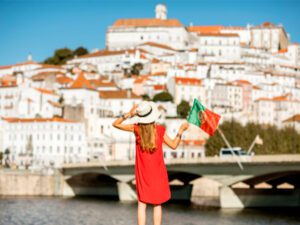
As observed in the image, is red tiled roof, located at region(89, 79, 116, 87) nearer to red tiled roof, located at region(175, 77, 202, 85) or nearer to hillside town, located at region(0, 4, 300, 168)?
hillside town, located at region(0, 4, 300, 168)

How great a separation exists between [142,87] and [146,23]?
36.5 meters

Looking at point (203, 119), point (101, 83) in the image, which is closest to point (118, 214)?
point (203, 119)

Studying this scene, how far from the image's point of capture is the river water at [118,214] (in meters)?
34.8

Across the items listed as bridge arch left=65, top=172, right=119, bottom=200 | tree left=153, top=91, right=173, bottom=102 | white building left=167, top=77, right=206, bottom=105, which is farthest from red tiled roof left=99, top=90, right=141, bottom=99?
bridge arch left=65, top=172, right=119, bottom=200

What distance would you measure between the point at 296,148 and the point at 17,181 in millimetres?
27734

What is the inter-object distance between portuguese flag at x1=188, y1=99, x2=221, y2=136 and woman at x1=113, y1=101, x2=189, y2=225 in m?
0.42

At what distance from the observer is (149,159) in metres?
6.98

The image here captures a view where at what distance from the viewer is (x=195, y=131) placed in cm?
8644

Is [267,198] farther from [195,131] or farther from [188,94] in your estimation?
[188,94]

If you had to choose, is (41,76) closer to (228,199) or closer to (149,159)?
(228,199)

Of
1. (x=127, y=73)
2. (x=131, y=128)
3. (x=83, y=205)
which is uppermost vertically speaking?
(x=127, y=73)

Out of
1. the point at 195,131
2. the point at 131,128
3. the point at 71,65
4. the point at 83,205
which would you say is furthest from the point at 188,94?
the point at 131,128

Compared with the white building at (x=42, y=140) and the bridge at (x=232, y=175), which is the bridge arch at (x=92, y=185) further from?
the white building at (x=42, y=140)

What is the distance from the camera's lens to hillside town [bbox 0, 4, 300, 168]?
7875cm
